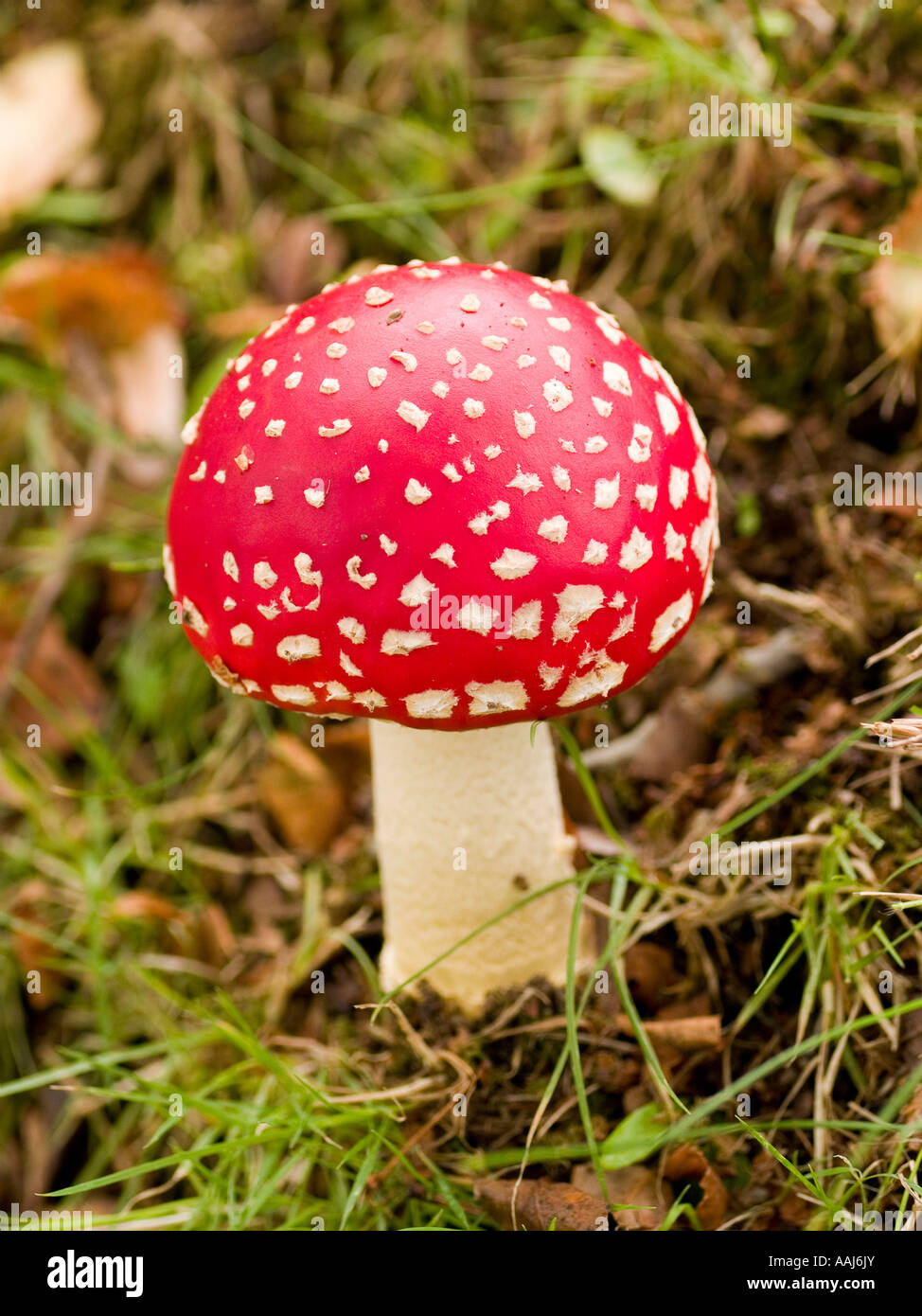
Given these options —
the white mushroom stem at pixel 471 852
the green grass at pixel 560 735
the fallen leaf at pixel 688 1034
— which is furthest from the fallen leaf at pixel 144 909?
the fallen leaf at pixel 688 1034

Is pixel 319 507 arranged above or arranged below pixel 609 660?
above

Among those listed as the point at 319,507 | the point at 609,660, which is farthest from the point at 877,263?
the point at 319,507
